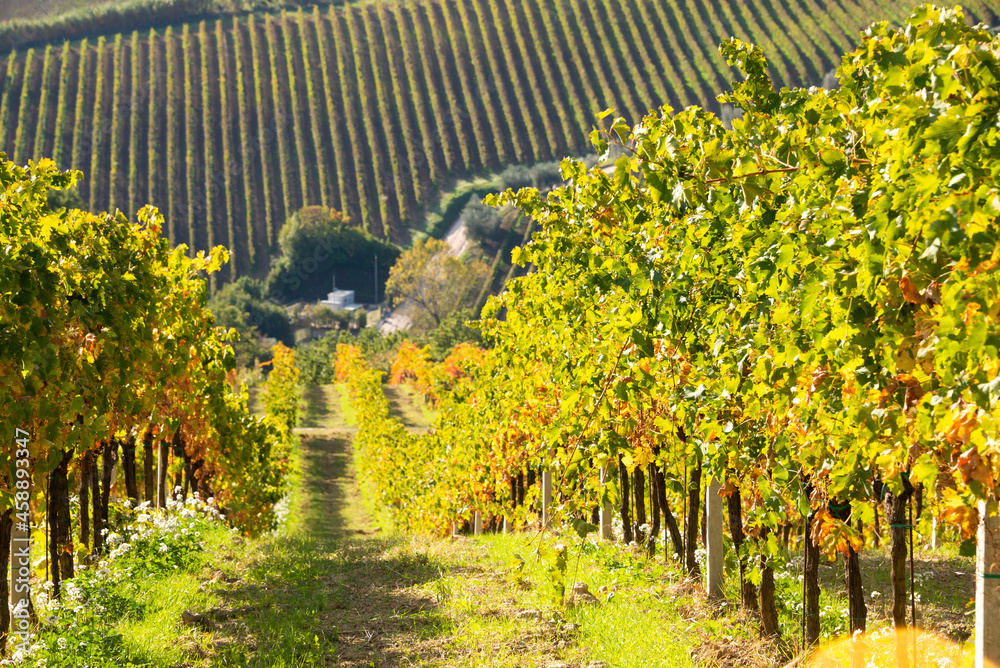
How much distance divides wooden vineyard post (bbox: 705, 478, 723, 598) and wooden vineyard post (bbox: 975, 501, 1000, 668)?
8.11 ft

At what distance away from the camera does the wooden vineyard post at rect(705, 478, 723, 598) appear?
4.62 metres

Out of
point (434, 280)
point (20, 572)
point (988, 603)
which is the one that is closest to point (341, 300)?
point (434, 280)

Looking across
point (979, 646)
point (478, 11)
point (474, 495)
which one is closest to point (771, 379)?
point (979, 646)

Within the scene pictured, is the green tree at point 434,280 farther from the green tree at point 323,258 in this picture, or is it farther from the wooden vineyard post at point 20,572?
the wooden vineyard post at point 20,572

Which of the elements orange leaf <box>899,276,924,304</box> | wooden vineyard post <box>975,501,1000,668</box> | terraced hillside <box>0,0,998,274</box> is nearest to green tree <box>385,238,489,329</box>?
terraced hillside <box>0,0,998,274</box>

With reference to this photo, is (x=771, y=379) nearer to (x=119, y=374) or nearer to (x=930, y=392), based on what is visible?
(x=930, y=392)

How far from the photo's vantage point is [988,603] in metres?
2.08

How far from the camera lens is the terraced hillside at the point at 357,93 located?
176 feet

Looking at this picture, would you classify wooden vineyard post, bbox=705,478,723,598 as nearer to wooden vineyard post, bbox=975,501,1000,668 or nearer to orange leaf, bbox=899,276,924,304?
wooden vineyard post, bbox=975,501,1000,668

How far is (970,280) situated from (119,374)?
13.7ft

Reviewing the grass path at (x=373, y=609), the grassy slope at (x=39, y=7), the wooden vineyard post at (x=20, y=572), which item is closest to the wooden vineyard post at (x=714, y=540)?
the grass path at (x=373, y=609)

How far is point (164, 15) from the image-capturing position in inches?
2662

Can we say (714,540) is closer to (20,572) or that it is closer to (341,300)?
(20,572)

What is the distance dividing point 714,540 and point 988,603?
259 centimetres
